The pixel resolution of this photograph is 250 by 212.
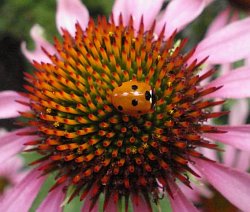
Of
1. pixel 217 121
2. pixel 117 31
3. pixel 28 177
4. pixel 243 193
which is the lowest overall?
pixel 243 193

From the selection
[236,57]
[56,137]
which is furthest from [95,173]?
[236,57]

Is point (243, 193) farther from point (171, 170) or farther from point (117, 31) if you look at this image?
point (117, 31)

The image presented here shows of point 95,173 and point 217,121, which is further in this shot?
point 217,121

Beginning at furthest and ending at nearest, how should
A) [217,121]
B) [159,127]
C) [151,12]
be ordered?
[217,121]
[151,12]
[159,127]

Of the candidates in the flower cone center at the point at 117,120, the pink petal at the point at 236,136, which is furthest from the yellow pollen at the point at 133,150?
the pink petal at the point at 236,136

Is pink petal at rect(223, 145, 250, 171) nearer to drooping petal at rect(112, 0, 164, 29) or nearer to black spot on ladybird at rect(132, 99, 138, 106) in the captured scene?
drooping petal at rect(112, 0, 164, 29)

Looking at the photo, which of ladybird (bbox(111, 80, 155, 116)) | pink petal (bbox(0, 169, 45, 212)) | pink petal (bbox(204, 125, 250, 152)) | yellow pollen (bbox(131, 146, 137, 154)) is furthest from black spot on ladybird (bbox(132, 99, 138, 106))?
pink petal (bbox(0, 169, 45, 212))
